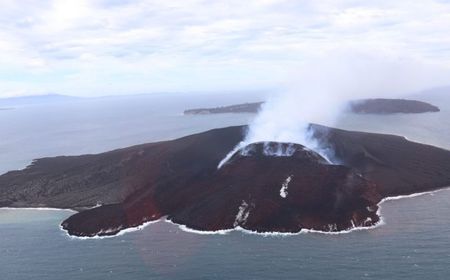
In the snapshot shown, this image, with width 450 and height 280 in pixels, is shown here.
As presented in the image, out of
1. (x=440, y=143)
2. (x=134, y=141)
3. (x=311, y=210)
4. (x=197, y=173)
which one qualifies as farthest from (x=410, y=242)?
(x=134, y=141)

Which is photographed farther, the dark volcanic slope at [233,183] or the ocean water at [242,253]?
the dark volcanic slope at [233,183]

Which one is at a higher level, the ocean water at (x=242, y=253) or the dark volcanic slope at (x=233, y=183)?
the dark volcanic slope at (x=233, y=183)

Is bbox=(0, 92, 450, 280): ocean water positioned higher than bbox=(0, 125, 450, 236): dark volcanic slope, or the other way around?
bbox=(0, 125, 450, 236): dark volcanic slope

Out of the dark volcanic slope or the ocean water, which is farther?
the dark volcanic slope

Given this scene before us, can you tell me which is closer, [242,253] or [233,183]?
[242,253]

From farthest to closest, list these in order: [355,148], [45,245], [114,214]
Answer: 1. [355,148]
2. [114,214]
3. [45,245]

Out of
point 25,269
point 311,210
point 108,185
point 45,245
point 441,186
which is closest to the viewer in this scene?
point 25,269

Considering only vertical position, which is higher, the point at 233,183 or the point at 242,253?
the point at 233,183

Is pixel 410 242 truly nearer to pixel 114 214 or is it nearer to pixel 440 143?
pixel 114 214
